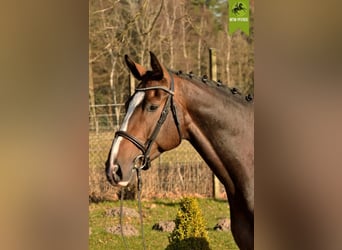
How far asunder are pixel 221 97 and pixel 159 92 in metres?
0.39

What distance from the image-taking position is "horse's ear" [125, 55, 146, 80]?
2328 millimetres

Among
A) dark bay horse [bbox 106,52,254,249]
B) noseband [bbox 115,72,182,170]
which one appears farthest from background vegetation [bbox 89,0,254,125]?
noseband [bbox 115,72,182,170]

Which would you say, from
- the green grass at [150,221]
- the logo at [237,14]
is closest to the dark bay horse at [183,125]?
the green grass at [150,221]

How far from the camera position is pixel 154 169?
2.46m

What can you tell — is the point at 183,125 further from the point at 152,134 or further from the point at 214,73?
the point at 214,73

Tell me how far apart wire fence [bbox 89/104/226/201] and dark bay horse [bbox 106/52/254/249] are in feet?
0.51

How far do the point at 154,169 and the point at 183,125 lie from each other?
415 millimetres

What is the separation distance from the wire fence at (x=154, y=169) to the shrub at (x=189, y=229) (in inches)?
3.6

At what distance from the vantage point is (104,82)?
8.02 ft

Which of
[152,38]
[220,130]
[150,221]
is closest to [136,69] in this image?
[152,38]

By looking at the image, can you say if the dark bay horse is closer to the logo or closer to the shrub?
the shrub

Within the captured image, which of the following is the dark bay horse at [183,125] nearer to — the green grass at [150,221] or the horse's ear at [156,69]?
the horse's ear at [156,69]

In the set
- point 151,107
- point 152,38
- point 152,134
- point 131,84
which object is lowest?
point 152,134
